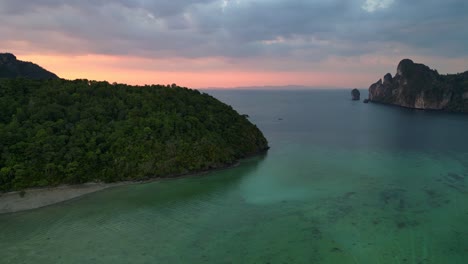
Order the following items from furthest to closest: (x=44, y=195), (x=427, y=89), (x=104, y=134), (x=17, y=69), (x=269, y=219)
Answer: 1. (x=427, y=89)
2. (x=17, y=69)
3. (x=104, y=134)
4. (x=44, y=195)
5. (x=269, y=219)

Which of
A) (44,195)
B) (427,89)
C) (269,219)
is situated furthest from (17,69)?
(427,89)

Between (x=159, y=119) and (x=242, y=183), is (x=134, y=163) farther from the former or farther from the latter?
(x=242, y=183)

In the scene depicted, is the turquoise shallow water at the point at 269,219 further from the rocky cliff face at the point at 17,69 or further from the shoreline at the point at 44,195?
the rocky cliff face at the point at 17,69

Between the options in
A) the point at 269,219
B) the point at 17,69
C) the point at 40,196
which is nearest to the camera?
the point at 269,219

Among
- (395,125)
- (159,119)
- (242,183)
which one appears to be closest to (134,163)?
(159,119)

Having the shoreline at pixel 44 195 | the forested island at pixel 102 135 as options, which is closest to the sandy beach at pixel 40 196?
the shoreline at pixel 44 195

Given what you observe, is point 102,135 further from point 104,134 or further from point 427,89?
point 427,89
